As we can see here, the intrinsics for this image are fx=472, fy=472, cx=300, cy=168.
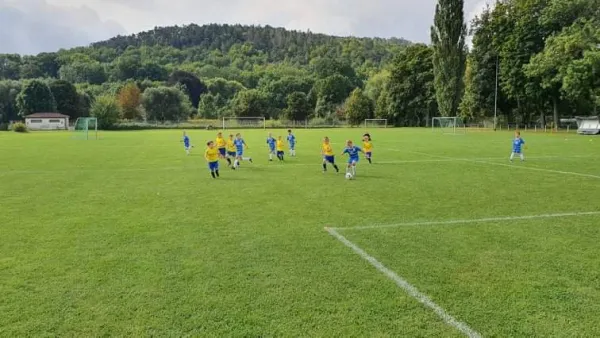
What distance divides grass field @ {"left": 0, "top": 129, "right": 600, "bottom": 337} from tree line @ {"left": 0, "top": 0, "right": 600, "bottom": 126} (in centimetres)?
4534

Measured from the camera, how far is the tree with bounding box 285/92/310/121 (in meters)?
107

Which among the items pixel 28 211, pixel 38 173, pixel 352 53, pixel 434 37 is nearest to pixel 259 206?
pixel 28 211

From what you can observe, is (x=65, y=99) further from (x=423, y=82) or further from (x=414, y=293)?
(x=414, y=293)

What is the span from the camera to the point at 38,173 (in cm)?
1878

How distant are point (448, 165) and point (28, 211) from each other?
16.6 metres

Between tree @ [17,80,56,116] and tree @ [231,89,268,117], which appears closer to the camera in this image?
tree @ [17,80,56,116]

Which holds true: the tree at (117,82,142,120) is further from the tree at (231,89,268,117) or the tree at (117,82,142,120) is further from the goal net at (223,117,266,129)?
the goal net at (223,117,266,129)

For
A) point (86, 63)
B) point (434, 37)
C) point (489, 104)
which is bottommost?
point (489, 104)

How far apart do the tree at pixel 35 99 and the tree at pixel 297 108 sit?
52.0m

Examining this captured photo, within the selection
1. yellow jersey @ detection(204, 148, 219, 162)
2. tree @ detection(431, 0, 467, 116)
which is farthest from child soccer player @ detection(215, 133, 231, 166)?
tree @ detection(431, 0, 467, 116)

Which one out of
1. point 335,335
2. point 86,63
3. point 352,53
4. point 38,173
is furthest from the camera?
point 352,53

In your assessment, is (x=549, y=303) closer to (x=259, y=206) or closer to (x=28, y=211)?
(x=259, y=206)

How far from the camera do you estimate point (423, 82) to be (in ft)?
283

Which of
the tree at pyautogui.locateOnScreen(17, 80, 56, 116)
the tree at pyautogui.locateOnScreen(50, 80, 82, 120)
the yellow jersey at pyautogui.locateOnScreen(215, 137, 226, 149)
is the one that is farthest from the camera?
the tree at pyautogui.locateOnScreen(50, 80, 82, 120)
